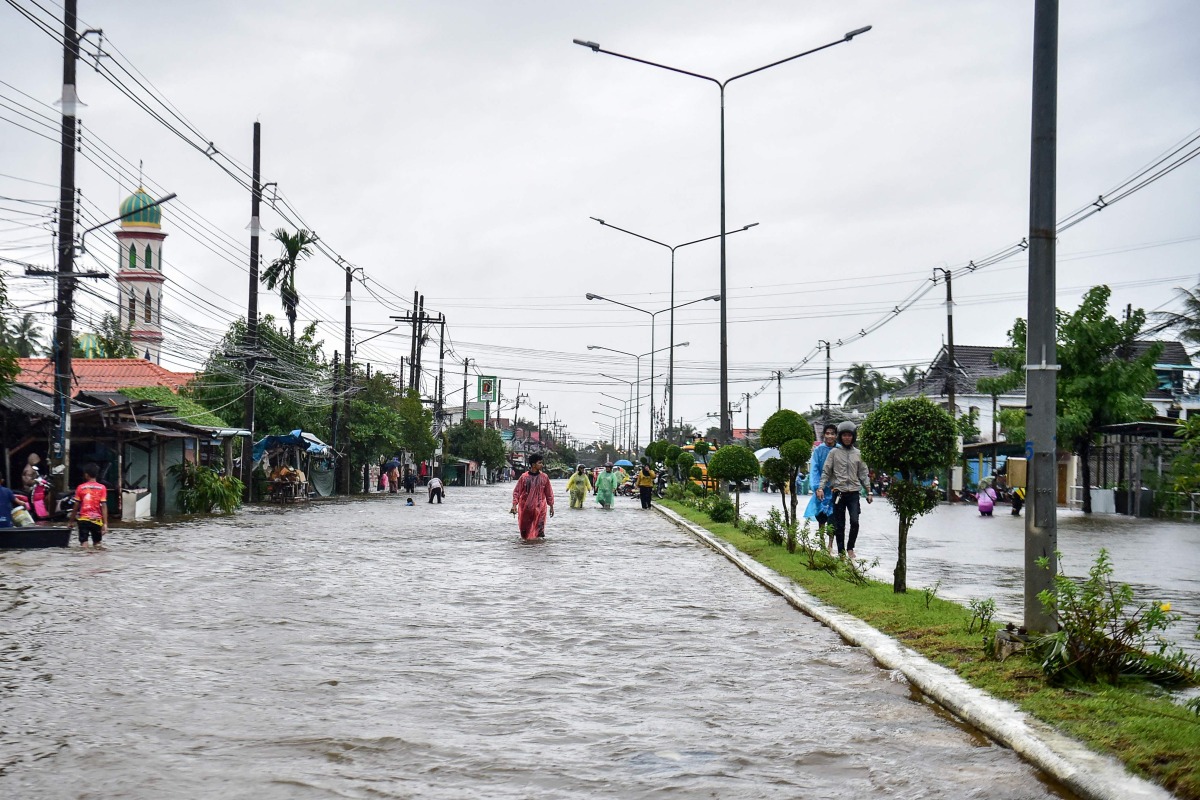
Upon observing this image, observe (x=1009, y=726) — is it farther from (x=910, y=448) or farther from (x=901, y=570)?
(x=901, y=570)

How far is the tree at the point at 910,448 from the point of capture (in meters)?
11.7

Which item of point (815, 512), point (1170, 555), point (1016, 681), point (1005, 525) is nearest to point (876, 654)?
point (1016, 681)

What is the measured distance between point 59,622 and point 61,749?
5.35 m

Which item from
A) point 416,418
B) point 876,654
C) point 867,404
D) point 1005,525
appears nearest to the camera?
point 876,654

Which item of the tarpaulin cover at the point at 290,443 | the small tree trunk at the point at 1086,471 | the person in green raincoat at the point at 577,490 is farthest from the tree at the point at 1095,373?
the tarpaulin cover at the point at 290,443

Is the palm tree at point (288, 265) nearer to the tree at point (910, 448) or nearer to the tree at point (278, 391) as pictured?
the tree at point (278, 391)

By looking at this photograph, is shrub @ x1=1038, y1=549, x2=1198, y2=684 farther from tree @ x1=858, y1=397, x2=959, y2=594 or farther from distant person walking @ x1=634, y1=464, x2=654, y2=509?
distant person walking @ x1=634, y1=464, x2=654, y2=509

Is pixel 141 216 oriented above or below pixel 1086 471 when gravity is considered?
above

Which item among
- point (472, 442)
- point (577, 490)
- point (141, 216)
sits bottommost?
point (577, 490)

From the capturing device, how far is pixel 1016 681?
24.4 ft

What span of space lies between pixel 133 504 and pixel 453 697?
24911mm

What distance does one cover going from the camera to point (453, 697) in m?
7.46

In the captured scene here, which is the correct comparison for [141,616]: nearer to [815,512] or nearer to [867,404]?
[815,512]

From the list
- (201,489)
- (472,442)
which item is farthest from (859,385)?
(201,489)
